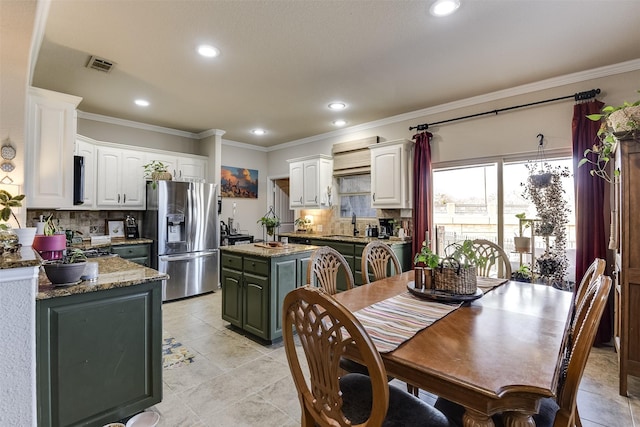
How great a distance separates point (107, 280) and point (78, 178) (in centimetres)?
230

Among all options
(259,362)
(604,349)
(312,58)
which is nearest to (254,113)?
(312,58)

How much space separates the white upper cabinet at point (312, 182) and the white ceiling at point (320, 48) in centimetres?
135

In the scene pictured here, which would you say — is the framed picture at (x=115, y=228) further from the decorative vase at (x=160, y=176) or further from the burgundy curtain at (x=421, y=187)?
the burgundy curtain at (x=421, y=187)

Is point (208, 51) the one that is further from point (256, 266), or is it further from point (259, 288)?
point (259, 288)

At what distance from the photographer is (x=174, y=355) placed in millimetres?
2861

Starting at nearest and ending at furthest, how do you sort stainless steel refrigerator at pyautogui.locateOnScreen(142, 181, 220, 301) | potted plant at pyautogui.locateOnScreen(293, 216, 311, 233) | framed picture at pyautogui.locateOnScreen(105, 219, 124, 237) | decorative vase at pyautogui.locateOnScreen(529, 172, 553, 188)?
decorative vase at pyautogui.locateOnScreen(529, 172, 553, 188)
stainless steel refrigerator at pyautogui.locateOnScreen(142, 181, 220, 301)
framed picture at pyautogui.locateOnScreen(105, 219, 124, 237)
potted plant at pyautogui.locateOnScreen(293, 216, 311, 233)

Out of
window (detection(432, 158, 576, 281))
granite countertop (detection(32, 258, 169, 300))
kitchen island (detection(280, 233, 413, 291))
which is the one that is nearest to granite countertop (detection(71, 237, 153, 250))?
granite countertop (detection(32, 258, 169, 300))

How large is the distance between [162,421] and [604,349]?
3817 millimetres

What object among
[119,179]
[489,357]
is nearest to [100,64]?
[119,179]

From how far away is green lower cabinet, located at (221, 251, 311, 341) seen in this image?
10.0 feet

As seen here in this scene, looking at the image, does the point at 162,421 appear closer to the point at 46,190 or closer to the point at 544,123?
the point at 46,190

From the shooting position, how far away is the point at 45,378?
1.63m

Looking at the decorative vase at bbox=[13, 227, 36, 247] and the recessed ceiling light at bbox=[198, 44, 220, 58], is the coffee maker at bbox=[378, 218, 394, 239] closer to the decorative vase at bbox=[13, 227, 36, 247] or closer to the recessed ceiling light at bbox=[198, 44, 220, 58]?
the recessed ceiling light at bbox=[198, 44, 220, 58]

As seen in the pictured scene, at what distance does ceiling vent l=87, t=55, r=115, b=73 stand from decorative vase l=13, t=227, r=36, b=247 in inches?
66.2
